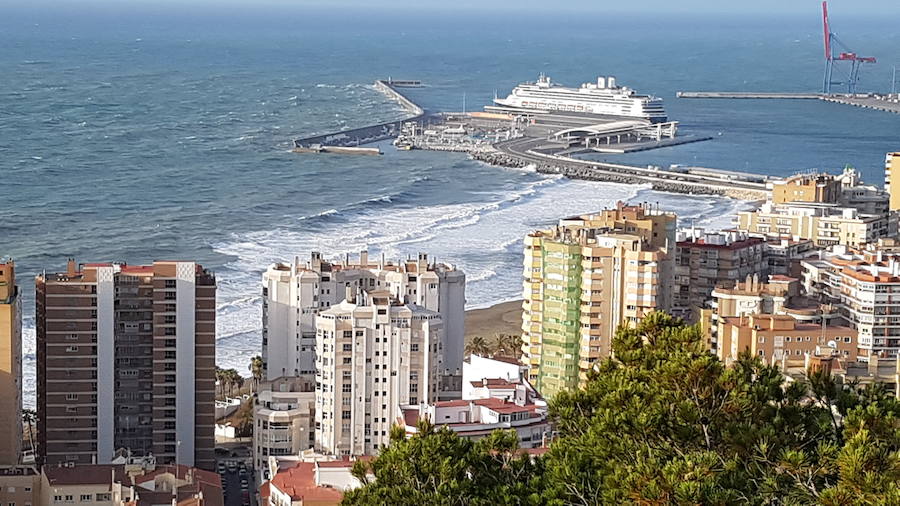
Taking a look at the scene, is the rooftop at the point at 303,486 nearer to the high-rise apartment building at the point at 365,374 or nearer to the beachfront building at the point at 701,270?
the high-rise apartment building at the point at 365,374

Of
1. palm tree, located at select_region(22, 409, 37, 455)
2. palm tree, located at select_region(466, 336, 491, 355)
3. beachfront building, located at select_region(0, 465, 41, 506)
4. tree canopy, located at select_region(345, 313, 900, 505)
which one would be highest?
tree canopy, located at select_region(345, 313, 900, 505)

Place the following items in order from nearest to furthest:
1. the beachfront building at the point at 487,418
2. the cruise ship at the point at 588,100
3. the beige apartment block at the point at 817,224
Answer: the beachfront building at the point at 487,418 < the beige apartment block at the point at 817,224 < the cruise ship at the point at 588,100

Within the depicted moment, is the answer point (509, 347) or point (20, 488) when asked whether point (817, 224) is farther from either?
point (20, 488)

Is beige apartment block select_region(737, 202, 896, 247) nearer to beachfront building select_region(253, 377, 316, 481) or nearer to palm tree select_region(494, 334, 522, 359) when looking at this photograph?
palm tree select_region(494, 334, 522, 359)

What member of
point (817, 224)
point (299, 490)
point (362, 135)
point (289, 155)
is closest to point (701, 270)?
point (817, 224)

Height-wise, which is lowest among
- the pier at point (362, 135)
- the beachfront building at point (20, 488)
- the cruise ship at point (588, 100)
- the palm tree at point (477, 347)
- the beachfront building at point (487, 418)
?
the beachfront building at point (20, 488)

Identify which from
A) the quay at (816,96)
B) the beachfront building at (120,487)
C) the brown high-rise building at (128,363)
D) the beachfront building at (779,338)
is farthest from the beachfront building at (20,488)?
the quay at (816,96)

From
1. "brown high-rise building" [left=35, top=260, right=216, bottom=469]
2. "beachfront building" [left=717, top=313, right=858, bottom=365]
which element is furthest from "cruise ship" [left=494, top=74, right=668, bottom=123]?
"brown high-rise building" [left=35, top=260, right=216, bottom=469]
